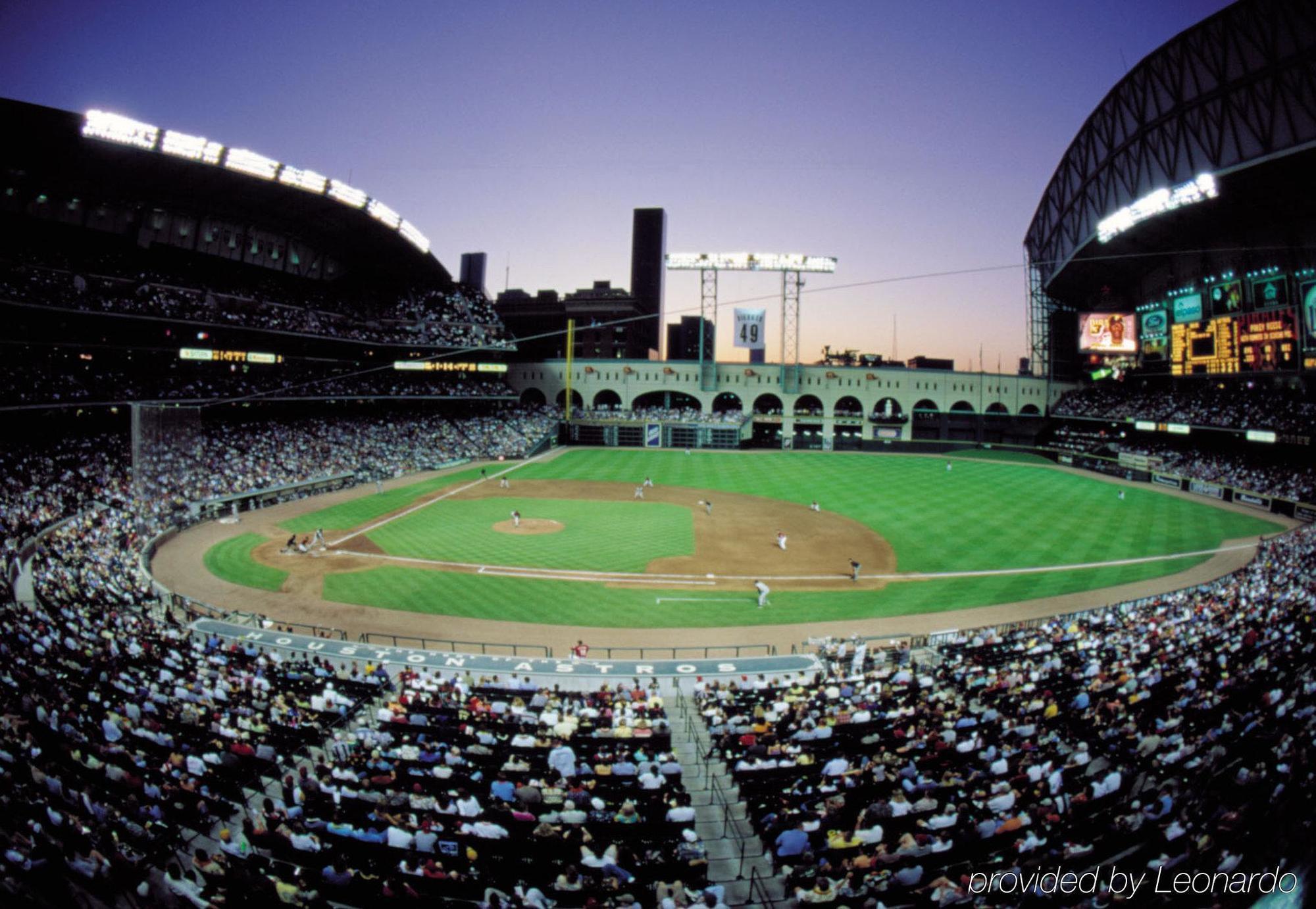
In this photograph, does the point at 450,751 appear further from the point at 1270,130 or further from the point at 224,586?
the point at 1270,130

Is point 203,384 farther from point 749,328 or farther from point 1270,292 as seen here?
point 1270,292

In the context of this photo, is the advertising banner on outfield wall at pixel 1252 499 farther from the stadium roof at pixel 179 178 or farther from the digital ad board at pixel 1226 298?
the stadium roof at pixel 179 178

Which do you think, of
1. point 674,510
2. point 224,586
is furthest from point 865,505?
point 224,586

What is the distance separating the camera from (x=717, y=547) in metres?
34.8

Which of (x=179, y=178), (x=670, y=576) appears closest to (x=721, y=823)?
(x=670, y=576)

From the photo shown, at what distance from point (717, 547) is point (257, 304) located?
4894cm

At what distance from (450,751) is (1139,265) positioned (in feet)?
259

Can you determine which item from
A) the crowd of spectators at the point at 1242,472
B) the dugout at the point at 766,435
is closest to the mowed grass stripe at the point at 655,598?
the crowd of spectators at the point at 1242,472

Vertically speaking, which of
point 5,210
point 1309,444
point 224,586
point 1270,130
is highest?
point 1270,130

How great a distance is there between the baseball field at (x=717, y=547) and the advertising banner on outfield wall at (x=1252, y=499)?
8.73ft

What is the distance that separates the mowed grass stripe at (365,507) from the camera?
37.8m

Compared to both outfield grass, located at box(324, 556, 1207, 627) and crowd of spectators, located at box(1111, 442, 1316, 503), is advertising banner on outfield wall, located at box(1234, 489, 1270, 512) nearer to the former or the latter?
crowd of spectators, located at box(1111, 442, 1316, 503)

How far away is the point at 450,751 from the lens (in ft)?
39.2

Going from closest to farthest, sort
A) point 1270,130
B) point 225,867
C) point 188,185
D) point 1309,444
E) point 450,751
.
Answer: point 225,867 → point 450,751 → point 1270,130 → point 1309,444 → point 188,185
